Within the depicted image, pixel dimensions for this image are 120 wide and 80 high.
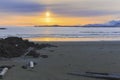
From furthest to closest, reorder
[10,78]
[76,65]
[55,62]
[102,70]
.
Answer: [55,62] < [76,65] < [102,70] < [10,78]

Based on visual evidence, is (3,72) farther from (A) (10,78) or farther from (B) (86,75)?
(B) (86,75)

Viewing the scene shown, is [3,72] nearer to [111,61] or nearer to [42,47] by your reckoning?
[111,61]

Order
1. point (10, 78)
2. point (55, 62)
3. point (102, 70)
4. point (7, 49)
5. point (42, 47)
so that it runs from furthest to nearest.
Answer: point (42, 47) < point (7, 49) < point (55, 62) < point (102, 70) < point (10, 78)

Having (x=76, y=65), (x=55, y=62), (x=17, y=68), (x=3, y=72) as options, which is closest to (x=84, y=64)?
(x=76, y=65)

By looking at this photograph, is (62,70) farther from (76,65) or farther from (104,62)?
(104,62)

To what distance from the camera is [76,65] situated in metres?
15.6

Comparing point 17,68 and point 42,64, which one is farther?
point 42,64

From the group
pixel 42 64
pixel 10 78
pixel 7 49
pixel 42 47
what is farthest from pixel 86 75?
pixel 42 47

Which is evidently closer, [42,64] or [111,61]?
[42,64]

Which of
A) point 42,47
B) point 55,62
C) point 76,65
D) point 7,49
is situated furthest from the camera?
point 42,47

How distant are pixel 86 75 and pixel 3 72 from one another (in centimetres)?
293

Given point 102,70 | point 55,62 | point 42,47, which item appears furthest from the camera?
point 42,47

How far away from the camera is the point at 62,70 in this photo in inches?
557

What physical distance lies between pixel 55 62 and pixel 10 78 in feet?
16.0
